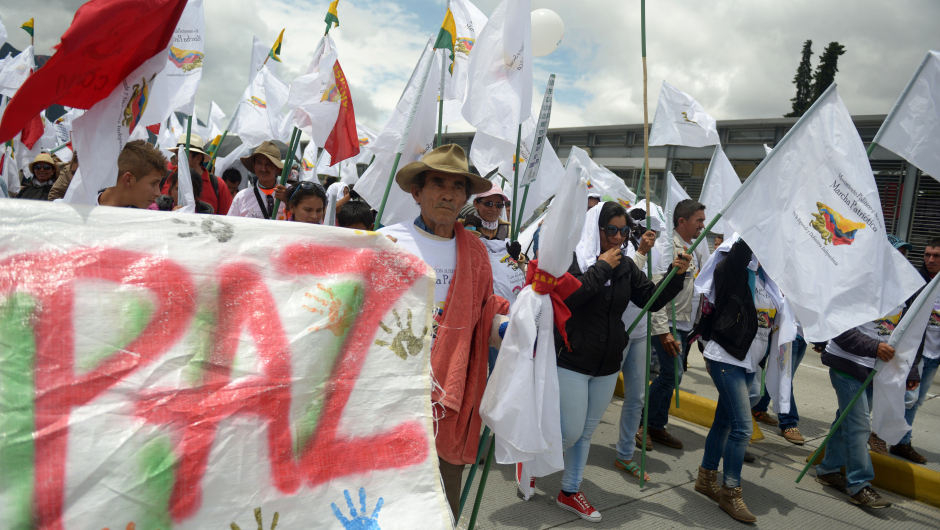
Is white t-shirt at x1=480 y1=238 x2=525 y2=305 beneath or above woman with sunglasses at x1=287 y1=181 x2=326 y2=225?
beneath

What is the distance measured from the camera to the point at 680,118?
21.0 feet

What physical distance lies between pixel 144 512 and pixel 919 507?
513 centimetres

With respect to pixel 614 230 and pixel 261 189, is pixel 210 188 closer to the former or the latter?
pixel 261 189

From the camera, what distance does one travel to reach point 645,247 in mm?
3895

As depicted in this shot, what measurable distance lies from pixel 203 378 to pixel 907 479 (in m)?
5.15

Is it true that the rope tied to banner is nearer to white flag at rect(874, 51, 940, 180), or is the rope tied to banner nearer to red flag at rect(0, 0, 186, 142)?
red flag at rect(0, 0, 186, 142)

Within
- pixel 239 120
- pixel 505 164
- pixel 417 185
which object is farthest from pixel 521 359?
pixel 239 120

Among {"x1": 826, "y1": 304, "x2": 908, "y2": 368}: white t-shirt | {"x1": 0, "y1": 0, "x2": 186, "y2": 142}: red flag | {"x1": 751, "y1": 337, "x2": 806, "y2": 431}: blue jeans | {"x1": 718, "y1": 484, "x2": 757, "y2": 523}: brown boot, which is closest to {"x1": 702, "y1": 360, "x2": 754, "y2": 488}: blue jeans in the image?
{"x1": 718, "y1": 484, "x2": 757, "y2": 523}: brown boot

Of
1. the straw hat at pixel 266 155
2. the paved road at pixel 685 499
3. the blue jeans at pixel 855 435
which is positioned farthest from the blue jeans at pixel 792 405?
the straw hat at pixel 266 155

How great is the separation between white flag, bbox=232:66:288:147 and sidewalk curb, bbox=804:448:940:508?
6.39 m

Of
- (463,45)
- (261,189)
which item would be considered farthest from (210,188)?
(463,45)

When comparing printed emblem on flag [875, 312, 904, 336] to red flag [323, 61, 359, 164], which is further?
printed emblem on flag [875, 312, 904, 336]

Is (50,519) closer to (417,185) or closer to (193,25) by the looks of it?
(417,185)

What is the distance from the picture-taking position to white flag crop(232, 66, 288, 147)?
650 centimetres
